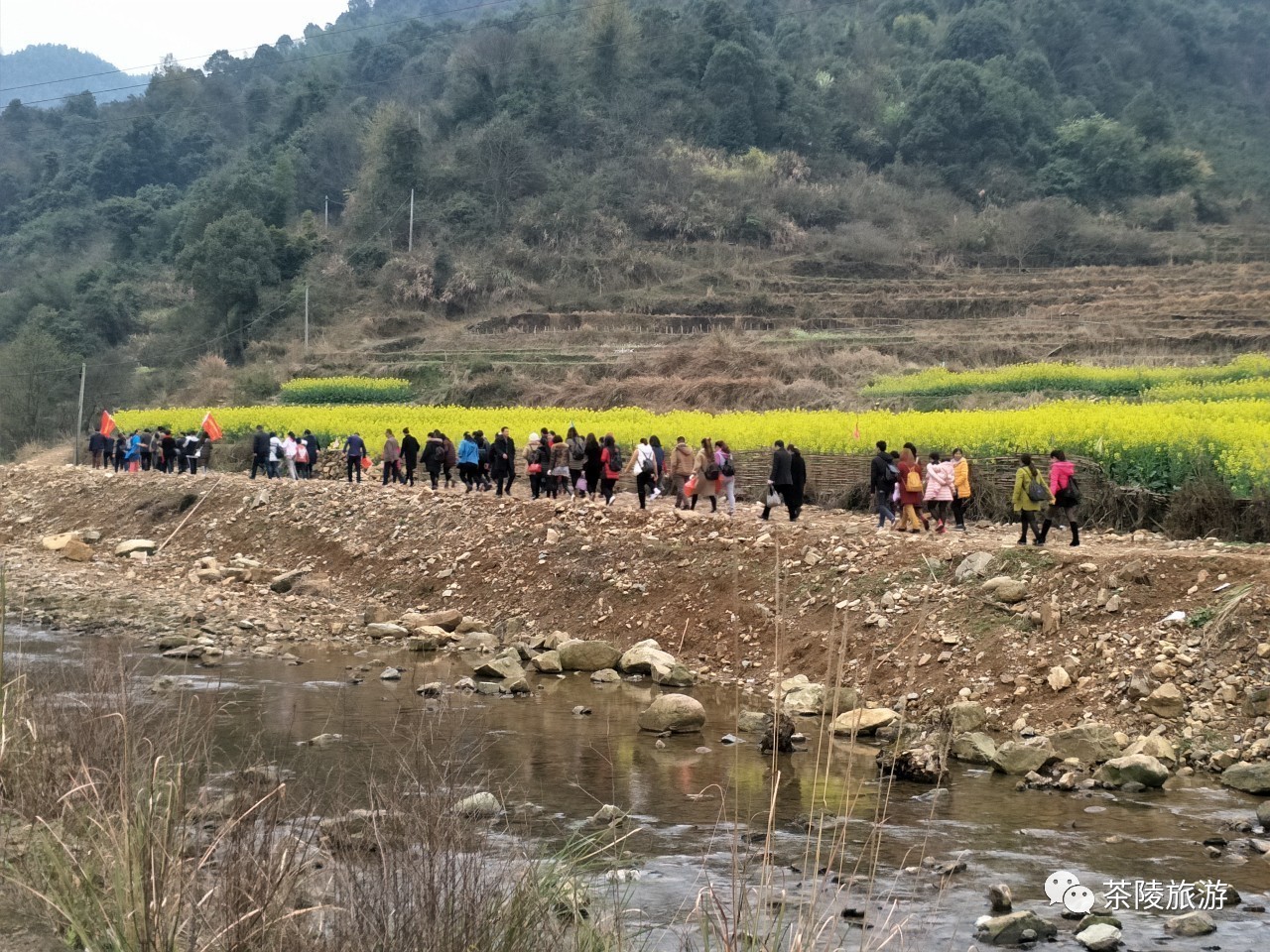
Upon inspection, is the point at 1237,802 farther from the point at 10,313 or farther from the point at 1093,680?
the point at 10,313

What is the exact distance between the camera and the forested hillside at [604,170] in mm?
60094

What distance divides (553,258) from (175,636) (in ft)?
160

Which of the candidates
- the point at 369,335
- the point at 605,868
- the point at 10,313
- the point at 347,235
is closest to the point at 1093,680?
the point at 605,868

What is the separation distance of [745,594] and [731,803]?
6675mm

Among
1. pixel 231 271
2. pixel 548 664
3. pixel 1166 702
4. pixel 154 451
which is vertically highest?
pixel 231 271

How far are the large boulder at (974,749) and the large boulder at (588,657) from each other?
495cm

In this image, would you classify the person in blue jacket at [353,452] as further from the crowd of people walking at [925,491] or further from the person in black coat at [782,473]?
the crowd of people walking at [925,491]

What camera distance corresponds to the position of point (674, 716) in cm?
1171

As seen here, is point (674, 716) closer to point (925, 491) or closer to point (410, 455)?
point (925, 491)

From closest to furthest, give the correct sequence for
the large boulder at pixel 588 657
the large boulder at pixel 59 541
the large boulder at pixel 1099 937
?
the large boulder at pixel 1099 937, the large boulder at pixel 588 657, the large boulder at pixel 59 541

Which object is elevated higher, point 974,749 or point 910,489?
point 910,489

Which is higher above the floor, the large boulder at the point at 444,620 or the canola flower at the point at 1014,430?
the canola flower at the point at 1014,430

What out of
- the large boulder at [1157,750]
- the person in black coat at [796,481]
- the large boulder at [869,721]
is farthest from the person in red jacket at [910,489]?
the large boulder at [1157,750]

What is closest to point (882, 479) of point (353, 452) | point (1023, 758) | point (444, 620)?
point (444, 620)
